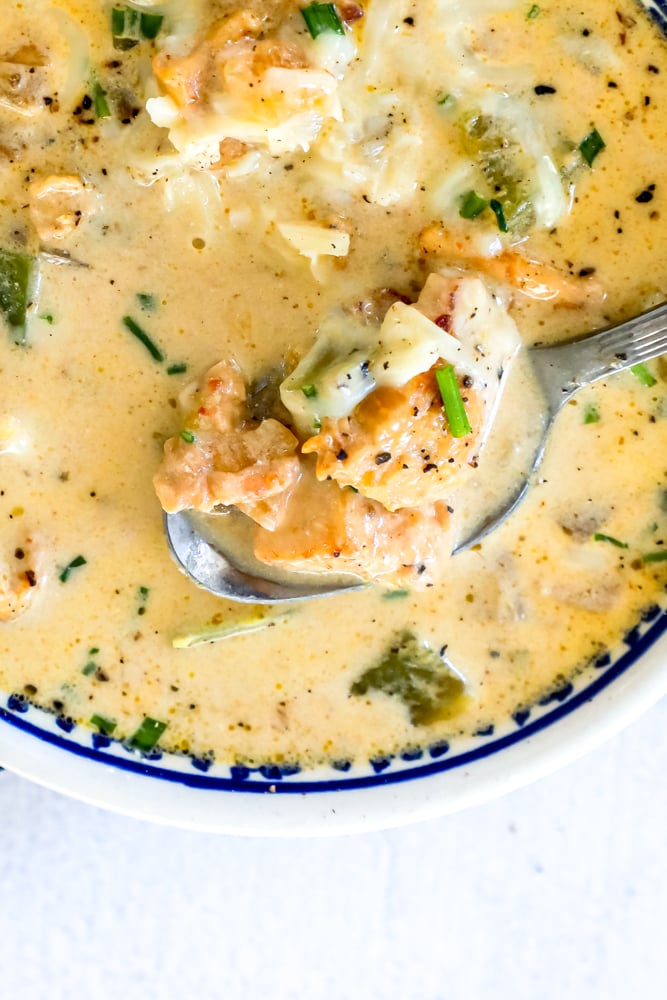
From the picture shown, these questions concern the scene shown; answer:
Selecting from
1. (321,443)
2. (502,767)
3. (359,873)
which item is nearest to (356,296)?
(321,443)

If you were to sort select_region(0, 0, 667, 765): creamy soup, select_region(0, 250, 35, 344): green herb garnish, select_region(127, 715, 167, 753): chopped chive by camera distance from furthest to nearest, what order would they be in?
select_region(127, 715, 167, 753): chopped chive
select_region(0, 250, 35, 344): green herb garnish
select_region(0, 0, 667, 765): creamy soup

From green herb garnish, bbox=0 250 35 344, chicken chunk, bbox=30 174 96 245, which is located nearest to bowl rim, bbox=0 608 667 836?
green herb garnish, bbox=0 250 35 344

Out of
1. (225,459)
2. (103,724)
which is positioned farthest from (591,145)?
(103,724)

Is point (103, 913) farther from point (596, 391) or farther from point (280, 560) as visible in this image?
point (596, 391)

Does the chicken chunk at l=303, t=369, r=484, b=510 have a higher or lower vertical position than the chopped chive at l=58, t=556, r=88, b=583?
higher

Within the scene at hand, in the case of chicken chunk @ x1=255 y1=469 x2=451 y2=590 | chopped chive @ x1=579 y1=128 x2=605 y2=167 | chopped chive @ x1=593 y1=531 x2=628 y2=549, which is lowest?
chicken chunk @ x1=255 y1=469 x2=451 y2=590

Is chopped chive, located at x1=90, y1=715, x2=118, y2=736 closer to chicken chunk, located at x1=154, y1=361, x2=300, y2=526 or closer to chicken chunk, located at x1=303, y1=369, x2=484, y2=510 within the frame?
chicken chunk, located at x1=154, y1=361, x2=300, y2=526
